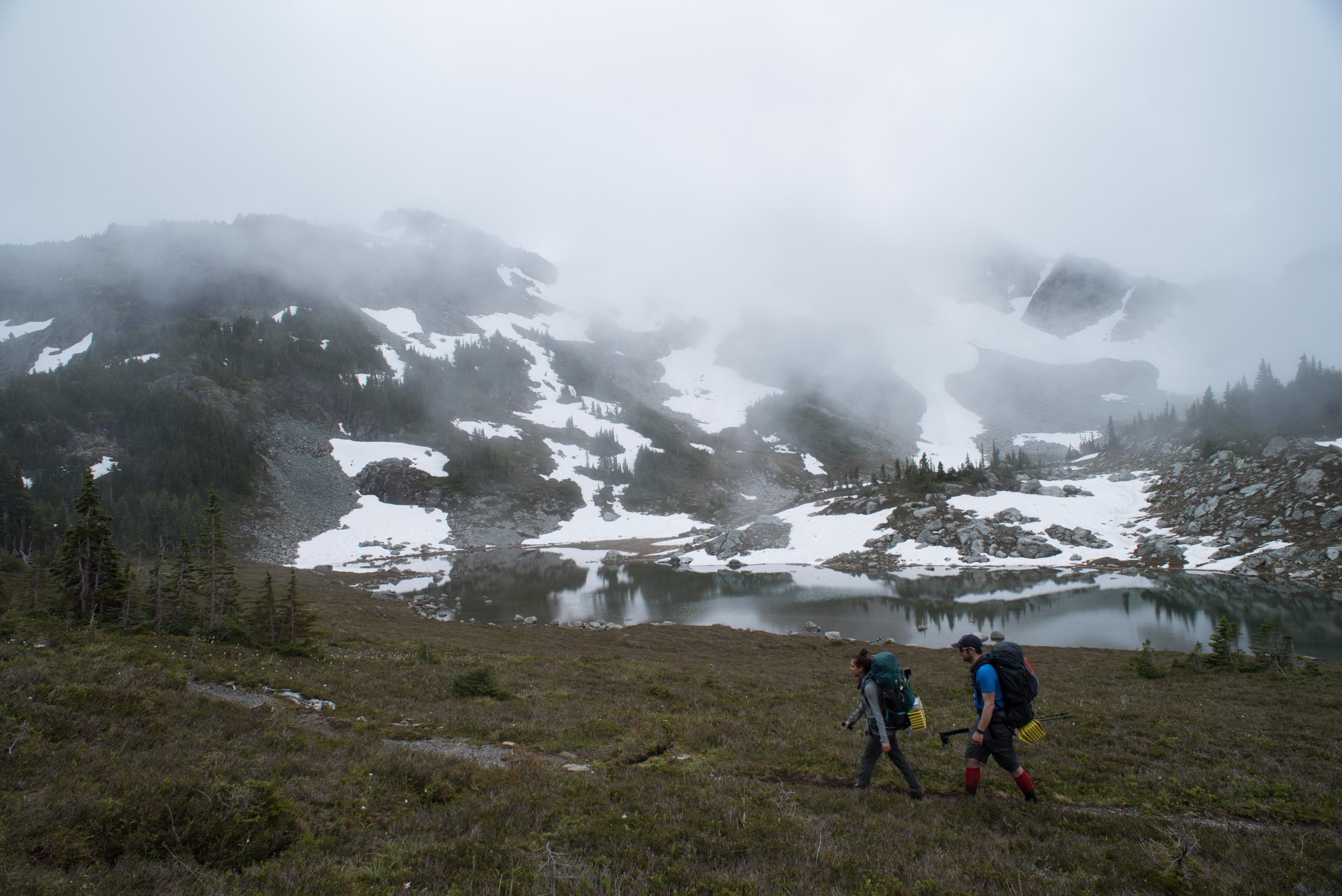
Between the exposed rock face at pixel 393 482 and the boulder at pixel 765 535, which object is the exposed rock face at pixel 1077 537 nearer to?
the boulder at pixel 765 535

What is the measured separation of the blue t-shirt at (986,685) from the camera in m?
8.42

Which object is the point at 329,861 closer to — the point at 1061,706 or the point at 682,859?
the point at 682,859

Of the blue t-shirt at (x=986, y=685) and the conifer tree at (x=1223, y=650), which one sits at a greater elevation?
the blue t-shirt at (x=986, y=685)

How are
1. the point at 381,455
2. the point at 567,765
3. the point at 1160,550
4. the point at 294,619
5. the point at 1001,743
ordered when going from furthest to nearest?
the point at 381,455 < the point at 1160,550 < the point at 294,619 < the point at 567,765 < the point at 1001,743

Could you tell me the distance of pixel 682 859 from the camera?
6512mm

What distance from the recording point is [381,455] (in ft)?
441

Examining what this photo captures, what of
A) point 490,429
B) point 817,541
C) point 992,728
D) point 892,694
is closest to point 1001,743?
point 992,728

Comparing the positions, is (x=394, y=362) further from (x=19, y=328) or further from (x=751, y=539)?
(x=751, y=539)

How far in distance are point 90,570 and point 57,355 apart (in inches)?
8050

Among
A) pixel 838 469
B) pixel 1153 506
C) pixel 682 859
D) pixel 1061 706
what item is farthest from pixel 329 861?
pixel 838 469

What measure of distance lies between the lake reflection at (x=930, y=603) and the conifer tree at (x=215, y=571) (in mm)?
26701

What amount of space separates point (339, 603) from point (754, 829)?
5056 cm

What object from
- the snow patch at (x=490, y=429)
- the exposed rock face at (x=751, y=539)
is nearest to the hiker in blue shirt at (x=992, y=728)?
the exposed rock face at (x=751, y=539)

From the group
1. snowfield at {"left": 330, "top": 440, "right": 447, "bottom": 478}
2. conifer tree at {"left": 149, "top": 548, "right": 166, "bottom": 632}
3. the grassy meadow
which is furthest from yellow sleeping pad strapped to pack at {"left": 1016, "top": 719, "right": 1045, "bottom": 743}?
snowfield at {"left": 330, "top": 440, "right": 447, "bottom": 478}
